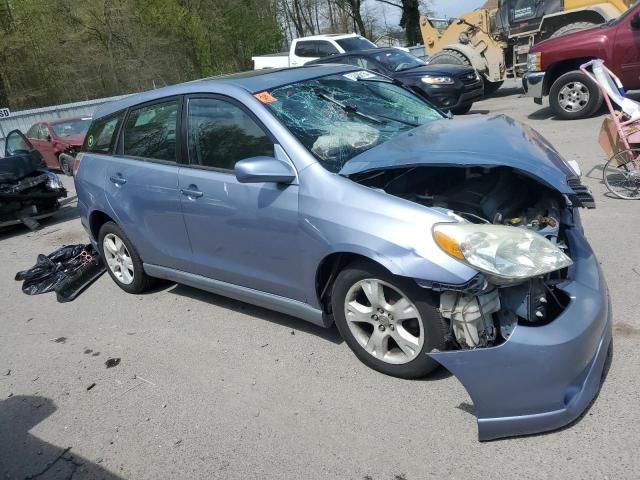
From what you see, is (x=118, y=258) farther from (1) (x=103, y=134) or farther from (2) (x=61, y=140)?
(2) (x=61, y=140)

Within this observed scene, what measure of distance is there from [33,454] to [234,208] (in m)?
1.84

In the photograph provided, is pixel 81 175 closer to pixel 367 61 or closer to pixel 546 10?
pixel 367 61

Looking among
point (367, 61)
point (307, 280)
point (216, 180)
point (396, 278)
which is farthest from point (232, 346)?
point (367, 61)

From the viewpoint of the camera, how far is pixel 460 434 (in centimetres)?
272

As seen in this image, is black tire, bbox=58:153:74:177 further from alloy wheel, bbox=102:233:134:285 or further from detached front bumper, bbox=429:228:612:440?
detached front bumper, bbox=429:228:612:440

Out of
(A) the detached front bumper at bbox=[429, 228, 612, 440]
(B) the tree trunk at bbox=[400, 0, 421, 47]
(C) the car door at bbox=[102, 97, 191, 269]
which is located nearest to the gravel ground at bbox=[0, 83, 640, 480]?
(A) the detached front bumper at bbox=[429, 228, 612, 440]

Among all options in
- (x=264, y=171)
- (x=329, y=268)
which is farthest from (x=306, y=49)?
(x=329, y=268)

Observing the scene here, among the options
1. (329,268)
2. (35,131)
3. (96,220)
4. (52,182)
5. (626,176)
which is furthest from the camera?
(35,131)

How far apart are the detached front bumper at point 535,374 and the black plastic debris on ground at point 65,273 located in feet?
13.7

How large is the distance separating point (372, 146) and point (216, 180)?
108cm

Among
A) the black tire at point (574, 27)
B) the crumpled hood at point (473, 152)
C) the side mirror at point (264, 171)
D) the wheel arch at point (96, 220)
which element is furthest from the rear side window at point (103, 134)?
the black tire at point (574, 27)

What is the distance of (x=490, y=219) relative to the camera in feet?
Answer: 9.95

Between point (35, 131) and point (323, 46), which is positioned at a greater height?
point (323, 46)

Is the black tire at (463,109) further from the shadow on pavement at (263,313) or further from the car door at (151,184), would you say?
the car door at (151,184)
